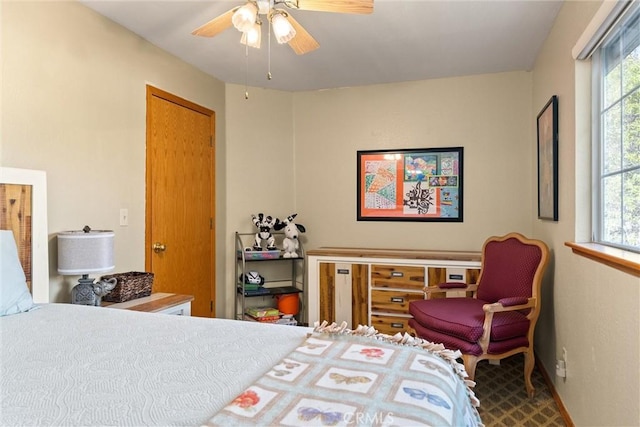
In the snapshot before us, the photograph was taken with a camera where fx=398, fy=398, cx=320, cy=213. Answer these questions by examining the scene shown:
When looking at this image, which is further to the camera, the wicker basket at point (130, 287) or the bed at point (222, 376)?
the wicker basket at point (130, 287)

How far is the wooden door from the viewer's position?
2.99 meters

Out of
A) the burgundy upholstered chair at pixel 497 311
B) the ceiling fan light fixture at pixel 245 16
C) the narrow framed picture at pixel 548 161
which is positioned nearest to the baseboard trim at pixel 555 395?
the burgundy upholstered chair at pixel 497 311

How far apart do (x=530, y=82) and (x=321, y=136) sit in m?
1.96

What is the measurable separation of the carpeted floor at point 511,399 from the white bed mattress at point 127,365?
5.30ft

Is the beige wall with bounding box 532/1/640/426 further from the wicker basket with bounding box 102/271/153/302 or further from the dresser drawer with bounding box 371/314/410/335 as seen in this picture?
the wicker basket with bounding box 102/271/153/302

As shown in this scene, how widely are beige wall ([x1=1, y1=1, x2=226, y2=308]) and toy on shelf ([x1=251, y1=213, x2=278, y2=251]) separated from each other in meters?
1.22

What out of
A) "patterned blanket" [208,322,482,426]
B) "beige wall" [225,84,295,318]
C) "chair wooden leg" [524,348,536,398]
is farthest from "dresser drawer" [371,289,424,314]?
"patterned blanket" [208,322,482,426]

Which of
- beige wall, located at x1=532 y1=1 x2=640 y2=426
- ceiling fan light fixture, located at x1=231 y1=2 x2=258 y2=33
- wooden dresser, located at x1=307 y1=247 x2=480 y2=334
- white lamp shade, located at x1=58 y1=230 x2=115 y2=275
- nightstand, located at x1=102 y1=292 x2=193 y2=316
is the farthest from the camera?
wooden dresser, located at x1=307 y1=247 x2=480 y2=334

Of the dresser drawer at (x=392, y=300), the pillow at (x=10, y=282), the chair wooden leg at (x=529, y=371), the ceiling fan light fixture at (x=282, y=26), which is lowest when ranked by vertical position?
the chair wooden leg at (x=529, y=371)

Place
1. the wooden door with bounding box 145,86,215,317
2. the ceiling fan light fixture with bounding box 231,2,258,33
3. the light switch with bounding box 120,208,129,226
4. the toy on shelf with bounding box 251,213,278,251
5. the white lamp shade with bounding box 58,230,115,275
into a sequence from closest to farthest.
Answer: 1. the ceiling fan light fixture with bounding box 231,2,258,33
2. the white lamp shade with bounding box 58,230,115,275
3. the light switch with bounding box 120,208,129,226
4. the wooden door with bounding box 145,86,215,317
5. the toy on shelf with bounding box 251,213,278,251

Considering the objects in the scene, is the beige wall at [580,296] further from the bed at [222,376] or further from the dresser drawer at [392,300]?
the dresser drawer at [392,300]

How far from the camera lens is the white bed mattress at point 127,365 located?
822 mm

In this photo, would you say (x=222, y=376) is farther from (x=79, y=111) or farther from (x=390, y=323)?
(x=390, y=323)

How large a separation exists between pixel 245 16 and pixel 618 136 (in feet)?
5.82
